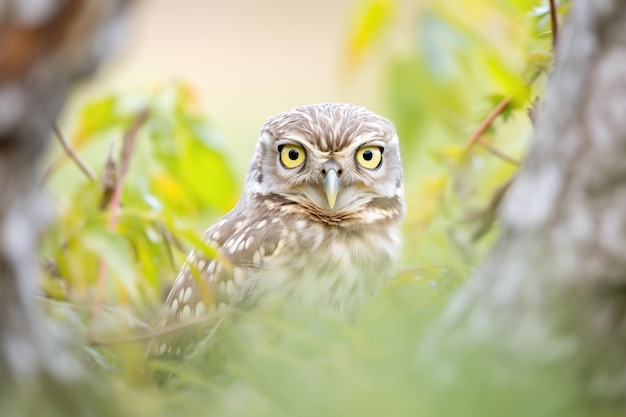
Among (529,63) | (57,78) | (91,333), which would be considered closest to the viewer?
(57,78)

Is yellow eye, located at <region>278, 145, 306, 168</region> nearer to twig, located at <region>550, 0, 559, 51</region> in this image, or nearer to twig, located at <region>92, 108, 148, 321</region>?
twig, located at <region>92, 108, 148, 321</region>

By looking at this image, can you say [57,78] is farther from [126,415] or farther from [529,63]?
[529,63]

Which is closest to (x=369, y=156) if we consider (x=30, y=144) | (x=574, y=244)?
(x=574, y=244)

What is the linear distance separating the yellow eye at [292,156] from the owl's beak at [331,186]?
0.11 meters

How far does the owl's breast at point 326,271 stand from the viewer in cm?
190

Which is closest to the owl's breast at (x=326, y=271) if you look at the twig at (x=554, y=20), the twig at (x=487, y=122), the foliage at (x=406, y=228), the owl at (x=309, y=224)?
the owl at (x=309, y=224)

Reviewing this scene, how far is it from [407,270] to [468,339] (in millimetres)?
723

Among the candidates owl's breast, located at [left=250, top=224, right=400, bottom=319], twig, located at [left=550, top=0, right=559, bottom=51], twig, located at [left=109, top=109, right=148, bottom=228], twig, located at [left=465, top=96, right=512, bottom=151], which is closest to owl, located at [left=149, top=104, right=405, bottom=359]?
owl's breast, located at [left=250, top=224, right=400, bottom=319]

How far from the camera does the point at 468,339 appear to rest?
1.07 metres

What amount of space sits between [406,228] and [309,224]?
0.31 meters

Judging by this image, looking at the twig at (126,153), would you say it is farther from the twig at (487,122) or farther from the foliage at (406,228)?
the twig at (487,122)

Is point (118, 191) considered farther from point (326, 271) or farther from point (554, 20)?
point (554, 20)

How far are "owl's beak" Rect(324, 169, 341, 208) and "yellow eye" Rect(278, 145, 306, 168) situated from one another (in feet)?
0.36

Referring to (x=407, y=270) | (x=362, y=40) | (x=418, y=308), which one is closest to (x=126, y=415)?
(x=418, y=308)
